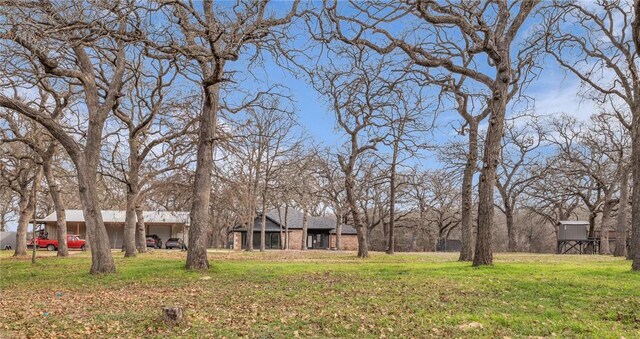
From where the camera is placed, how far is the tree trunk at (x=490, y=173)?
48.4 feet

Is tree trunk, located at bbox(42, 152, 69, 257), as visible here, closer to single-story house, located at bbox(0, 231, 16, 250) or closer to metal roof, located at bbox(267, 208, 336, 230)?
metal roof, located at bbox(267, 208, 336, 230)

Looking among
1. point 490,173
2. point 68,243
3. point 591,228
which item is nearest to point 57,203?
point 68,243

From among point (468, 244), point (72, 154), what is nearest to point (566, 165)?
point (468, 244)

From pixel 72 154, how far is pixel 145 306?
6.64 metres

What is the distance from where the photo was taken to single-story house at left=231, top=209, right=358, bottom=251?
5444cm

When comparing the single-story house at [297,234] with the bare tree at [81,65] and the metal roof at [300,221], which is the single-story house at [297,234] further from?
the bare tree at [81,65]

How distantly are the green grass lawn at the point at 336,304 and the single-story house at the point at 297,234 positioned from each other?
134 feet

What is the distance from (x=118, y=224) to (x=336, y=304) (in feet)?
144

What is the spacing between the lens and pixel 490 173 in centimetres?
1488

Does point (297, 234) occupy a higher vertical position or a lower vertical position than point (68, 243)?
higher

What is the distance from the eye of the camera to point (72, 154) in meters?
13.5

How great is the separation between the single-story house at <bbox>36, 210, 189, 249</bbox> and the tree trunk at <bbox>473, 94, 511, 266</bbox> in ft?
115

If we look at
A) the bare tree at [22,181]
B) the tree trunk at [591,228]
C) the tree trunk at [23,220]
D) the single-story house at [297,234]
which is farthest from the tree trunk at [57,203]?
the tree trunk at [591,228]

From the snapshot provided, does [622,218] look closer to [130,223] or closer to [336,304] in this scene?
[336,304]
